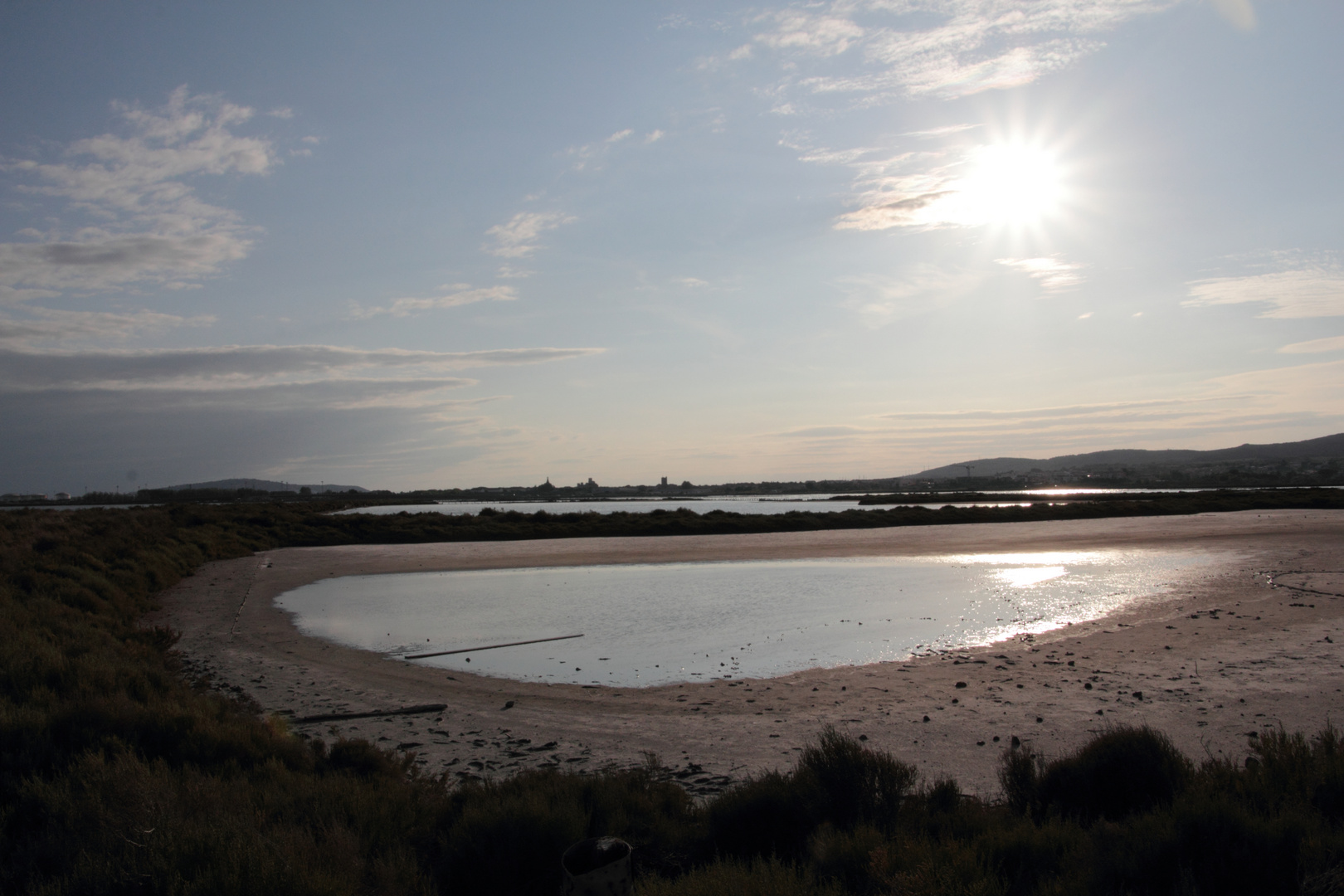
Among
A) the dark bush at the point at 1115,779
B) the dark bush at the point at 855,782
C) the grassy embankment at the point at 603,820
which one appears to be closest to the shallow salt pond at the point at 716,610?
the grassy embankment at the point at 603,820

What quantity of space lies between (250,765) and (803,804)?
13.4 ft

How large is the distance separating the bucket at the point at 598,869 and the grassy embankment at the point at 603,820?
0.52 feet

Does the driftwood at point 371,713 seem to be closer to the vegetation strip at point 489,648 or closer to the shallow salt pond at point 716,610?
the shallow salt pond at point 716,610

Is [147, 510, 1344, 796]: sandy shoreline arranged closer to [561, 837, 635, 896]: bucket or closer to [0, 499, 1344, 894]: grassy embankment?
[0, 499, 1344, 894]: grassy embankment

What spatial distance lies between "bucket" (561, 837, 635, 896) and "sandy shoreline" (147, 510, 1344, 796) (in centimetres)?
236

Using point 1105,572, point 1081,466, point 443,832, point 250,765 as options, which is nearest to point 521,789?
point 443,832

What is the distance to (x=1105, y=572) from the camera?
65.8ft

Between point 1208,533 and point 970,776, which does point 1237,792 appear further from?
point 1208,533

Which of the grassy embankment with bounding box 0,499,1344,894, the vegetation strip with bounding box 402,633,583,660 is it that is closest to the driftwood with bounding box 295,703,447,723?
the grassy embankment with bounding box 0,499,1344,894

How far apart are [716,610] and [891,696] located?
7488mm

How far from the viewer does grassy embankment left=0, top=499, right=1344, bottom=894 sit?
358 centimetres

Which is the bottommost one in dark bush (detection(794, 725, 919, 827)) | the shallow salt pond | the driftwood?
the shallow salt pond

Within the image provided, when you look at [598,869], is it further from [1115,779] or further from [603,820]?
[1115,779]

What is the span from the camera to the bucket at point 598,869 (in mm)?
3664
